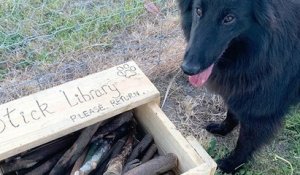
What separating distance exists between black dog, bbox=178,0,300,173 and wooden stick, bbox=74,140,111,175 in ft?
1.54

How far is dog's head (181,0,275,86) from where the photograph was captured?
1.40 meters

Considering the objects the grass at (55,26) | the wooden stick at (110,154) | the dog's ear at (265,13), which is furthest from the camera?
the grass at (55,26)

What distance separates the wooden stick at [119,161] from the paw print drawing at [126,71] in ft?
0.97

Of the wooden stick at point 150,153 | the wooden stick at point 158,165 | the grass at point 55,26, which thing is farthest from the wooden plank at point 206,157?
the grass at point 55,26

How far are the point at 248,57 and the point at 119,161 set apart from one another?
2.22ft

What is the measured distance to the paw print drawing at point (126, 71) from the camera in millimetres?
1756

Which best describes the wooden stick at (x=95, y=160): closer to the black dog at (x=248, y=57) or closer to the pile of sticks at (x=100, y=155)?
the pile of sticks at (x=100, y=155)

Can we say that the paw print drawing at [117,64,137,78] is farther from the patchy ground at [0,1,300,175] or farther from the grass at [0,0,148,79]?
the grass at [0,0,148,79]

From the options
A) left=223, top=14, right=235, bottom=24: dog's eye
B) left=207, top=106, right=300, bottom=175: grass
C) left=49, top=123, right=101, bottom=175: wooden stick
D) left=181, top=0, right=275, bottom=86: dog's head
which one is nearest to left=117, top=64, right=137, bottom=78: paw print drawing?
left=49, top=123, right=101, bottom=175: wooden stick

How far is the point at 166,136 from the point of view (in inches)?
65.7

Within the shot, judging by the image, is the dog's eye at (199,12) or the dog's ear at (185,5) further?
the dog's ear at (185,5)

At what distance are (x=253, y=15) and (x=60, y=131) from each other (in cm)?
84

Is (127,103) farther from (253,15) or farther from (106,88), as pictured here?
(253,15)

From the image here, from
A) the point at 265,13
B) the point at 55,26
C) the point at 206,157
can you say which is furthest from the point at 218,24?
the point at 55,26
